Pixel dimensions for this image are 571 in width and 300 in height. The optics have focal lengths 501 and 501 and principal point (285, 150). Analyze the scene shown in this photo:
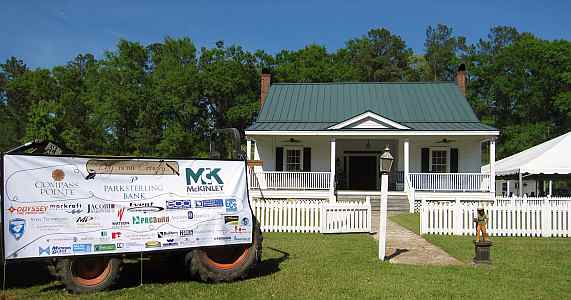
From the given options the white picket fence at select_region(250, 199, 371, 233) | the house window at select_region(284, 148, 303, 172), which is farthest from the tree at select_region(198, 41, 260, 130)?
the white picket fence at select_region(250, 199, 371, 233)

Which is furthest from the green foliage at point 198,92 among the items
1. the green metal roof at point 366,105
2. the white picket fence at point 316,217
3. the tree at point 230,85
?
the white picket fence at point 316,217

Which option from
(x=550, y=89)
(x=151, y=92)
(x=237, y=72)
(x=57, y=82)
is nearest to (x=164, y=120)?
(x=151, y=92)

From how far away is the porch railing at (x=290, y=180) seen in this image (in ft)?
77.6

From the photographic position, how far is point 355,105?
90.4 feet

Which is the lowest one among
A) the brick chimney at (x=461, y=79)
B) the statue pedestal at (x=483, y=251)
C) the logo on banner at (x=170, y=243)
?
the statue pedestal at (x=483, y=251)

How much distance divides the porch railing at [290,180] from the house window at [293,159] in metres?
2.03

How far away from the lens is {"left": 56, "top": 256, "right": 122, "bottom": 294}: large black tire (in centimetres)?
678

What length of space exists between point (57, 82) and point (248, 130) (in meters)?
38.2

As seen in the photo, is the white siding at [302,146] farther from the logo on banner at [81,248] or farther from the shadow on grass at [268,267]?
the logo on banner at [81,248]

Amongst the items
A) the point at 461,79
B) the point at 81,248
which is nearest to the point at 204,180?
the point at 81,248

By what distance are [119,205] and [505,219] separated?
1092 cm

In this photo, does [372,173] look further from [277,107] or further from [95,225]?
[95,225]

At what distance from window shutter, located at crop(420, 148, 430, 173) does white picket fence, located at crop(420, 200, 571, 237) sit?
37.8 ft

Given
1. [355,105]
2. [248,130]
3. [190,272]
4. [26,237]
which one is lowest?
[190,272]
